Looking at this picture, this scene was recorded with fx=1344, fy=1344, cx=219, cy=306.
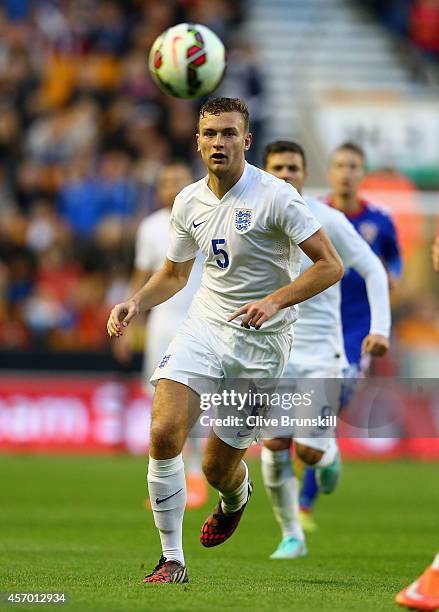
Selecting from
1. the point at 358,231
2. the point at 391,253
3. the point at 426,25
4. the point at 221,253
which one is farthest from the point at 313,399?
the point at 426,25

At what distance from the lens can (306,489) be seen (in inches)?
414

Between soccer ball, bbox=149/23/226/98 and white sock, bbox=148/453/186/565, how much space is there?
3.64 metres

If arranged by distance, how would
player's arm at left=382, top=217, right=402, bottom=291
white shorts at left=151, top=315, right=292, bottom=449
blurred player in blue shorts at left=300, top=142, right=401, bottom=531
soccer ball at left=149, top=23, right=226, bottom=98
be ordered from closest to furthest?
white shorts at left=151, top=315, right=292, bottom=449 → soccer ball at left=149, top=23, right=226, bottom=98 → blurred player in blue shorts at left=300, top=142, right=401, bottom=531 → player's arm at left=382, top=217, right=402, bottom=291

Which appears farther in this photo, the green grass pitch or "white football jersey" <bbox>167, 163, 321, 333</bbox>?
"white football jersey" <bbox>167, 163, 321, 333</bbox>

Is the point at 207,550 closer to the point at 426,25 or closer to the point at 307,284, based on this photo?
the point at 307,284

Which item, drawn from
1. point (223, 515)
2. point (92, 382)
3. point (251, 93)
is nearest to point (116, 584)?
point (223, 515)

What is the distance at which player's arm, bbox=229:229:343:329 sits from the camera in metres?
6.37

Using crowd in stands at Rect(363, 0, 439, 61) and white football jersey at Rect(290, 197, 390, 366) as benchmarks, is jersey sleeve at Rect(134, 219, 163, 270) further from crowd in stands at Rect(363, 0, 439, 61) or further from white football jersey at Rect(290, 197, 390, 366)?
crowd in stands at Rect(363, 0, 439, 61)

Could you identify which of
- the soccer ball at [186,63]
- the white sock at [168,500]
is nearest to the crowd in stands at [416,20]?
the soccer ball at [186,63]

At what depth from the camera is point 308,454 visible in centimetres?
886

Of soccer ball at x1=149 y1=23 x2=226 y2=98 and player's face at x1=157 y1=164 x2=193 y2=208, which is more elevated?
soccer ball at x1=149 y1=23 x2=226 y2=98

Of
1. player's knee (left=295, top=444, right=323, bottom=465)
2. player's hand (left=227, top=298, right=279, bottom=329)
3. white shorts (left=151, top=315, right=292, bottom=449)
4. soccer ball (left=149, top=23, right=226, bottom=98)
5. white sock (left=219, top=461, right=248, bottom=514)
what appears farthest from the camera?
soccer ball (left=149, top=23, right=226, bottom=98)

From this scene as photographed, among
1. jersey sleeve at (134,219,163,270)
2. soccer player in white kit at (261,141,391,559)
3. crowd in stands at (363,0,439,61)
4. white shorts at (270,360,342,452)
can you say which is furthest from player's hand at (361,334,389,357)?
crowd in stands at (363,0,439,61)

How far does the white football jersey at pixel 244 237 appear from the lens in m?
6.82
